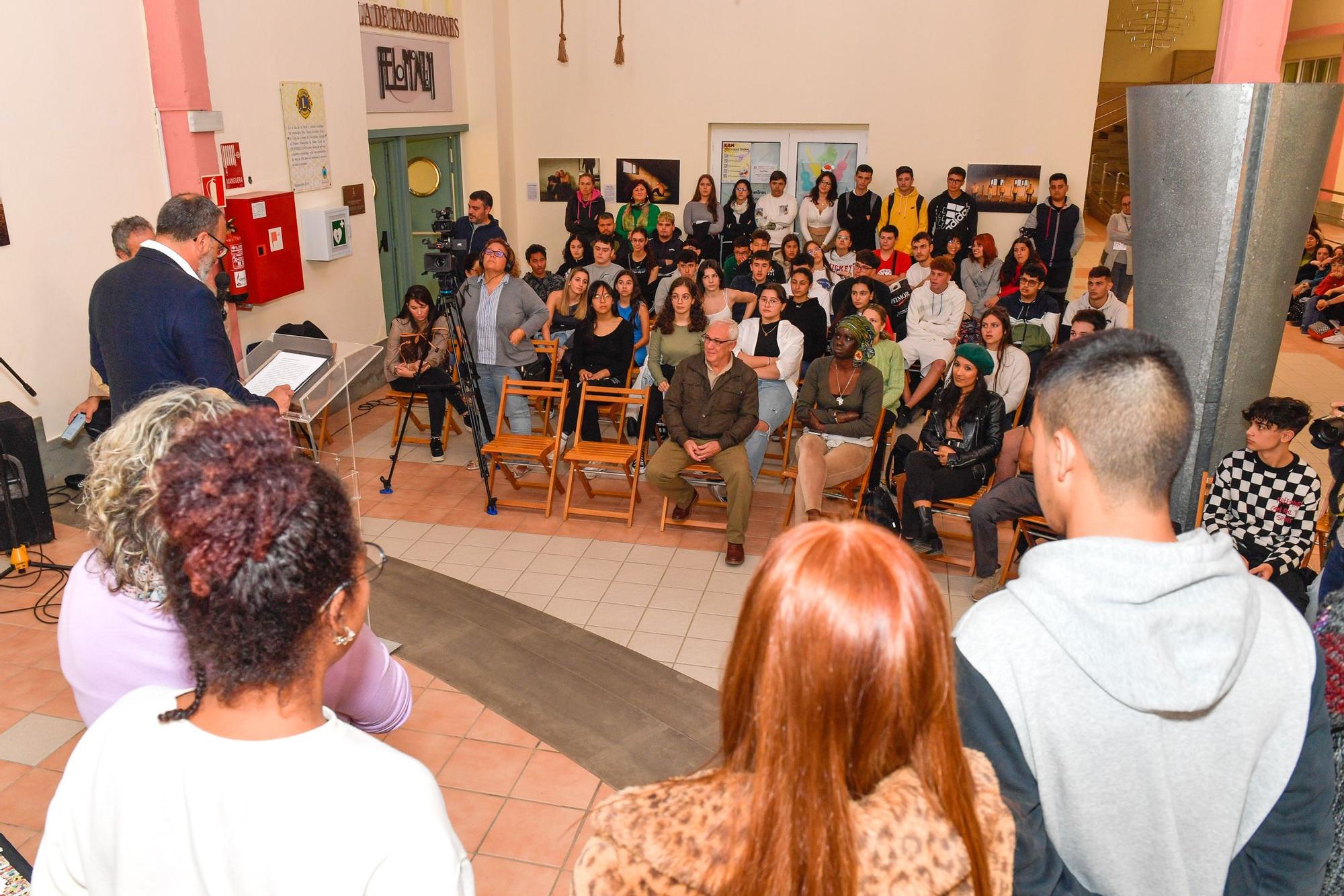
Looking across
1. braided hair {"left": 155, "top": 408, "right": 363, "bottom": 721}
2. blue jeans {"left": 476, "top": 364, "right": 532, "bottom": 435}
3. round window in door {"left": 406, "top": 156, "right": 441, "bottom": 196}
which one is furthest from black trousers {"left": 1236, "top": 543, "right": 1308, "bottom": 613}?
round window in door {"left": 406, "top": 156, "right": 441, "bottom": 196}

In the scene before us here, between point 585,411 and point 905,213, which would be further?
point 905,213

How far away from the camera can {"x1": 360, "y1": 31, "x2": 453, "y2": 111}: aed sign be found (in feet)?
27.9

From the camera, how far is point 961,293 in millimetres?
7605

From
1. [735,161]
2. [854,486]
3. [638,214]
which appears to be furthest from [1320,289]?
[854,486]

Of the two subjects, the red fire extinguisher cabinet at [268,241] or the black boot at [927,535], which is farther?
the red fire extinguisher cabinet at [268,241]

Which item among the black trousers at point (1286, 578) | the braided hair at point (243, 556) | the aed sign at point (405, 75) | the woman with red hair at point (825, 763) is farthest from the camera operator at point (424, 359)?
the woman with red hair at point (825, 763)

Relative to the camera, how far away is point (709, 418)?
18.5 feet

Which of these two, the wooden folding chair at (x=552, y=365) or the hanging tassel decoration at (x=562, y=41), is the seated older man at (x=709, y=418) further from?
the hanging tassel decoration at (x=562, y=41)

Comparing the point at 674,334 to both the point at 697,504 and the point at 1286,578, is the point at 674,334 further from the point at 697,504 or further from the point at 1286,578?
the point at 1286,578

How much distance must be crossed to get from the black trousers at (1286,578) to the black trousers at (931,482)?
1383mm

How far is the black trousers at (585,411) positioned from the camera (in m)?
6.52

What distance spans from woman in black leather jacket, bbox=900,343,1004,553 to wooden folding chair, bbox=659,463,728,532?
109 centimetres

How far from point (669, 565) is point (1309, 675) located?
4065mm

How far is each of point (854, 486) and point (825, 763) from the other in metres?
4.94
